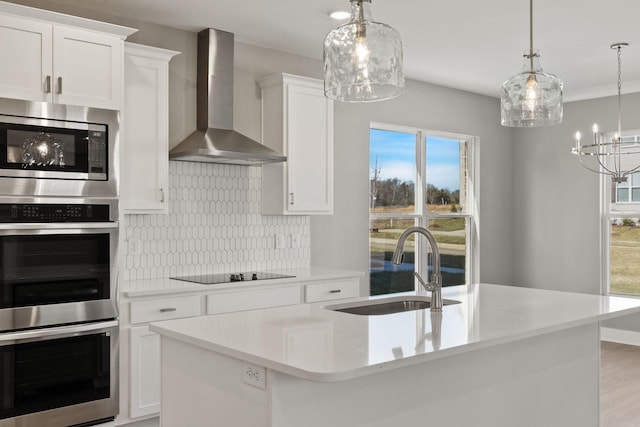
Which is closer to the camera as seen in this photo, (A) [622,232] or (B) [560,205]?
(A) [622,232]

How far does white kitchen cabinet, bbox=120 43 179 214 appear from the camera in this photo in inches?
150

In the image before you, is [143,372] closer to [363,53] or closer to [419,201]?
[363,53]

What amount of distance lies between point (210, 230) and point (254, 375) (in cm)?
270

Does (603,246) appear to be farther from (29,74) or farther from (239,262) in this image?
(29,74)

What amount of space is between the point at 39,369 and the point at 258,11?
2539 millimetres

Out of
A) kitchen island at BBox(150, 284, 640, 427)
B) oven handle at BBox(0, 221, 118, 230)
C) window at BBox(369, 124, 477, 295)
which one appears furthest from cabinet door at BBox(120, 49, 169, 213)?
window at BBox(369, 124, 477, 295)

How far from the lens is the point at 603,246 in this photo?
6652 millimetres

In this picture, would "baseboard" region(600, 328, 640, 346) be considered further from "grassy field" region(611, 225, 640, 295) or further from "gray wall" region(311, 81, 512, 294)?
"gray wall" region(311, 81, 512, 294)

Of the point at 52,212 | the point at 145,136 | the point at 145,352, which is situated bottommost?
the point at 145,352

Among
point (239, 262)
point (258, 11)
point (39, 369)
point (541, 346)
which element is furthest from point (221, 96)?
point (541, 346)

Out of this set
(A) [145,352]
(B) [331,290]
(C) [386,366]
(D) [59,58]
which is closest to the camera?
(C) [386,366]

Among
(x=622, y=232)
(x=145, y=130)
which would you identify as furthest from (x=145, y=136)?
(x=622, y=232)

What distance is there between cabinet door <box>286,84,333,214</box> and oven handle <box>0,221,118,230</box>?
1548 mm

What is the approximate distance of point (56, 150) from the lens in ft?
10.8
